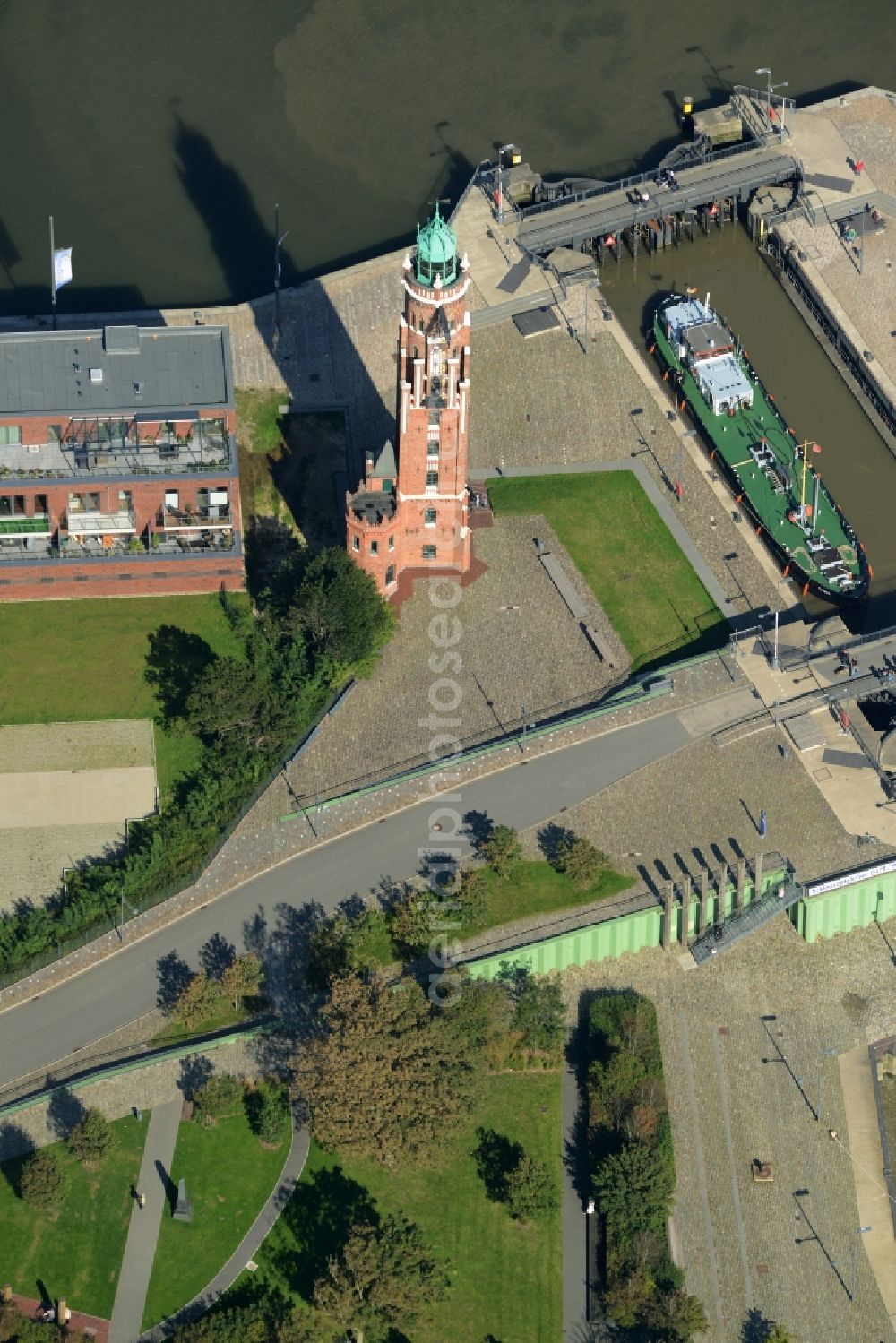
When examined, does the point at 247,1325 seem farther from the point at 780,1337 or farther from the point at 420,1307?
the point at 780,1337

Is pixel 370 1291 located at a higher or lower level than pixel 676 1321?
higher

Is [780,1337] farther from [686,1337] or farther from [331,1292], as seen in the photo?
[331,1292]

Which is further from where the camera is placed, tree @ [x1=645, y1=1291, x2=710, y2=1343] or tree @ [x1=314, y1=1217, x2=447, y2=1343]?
tree @ [x1=645, y1=1291, x2=710, y2=1343]

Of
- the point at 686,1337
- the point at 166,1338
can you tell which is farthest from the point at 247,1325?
the point at 686,1337

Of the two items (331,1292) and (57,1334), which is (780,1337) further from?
(57,1334)

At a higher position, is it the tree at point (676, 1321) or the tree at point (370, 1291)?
the tree at point (370, 1291)

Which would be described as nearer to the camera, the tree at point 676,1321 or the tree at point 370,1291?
the tree at point 370,1291

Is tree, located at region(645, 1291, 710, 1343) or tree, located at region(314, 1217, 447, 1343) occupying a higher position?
tree, located at region(314, 1217, 447, 1343)

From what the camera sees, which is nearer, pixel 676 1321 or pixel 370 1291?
pixel 370 1291

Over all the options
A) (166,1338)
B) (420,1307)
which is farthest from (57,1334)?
(420,1307)
